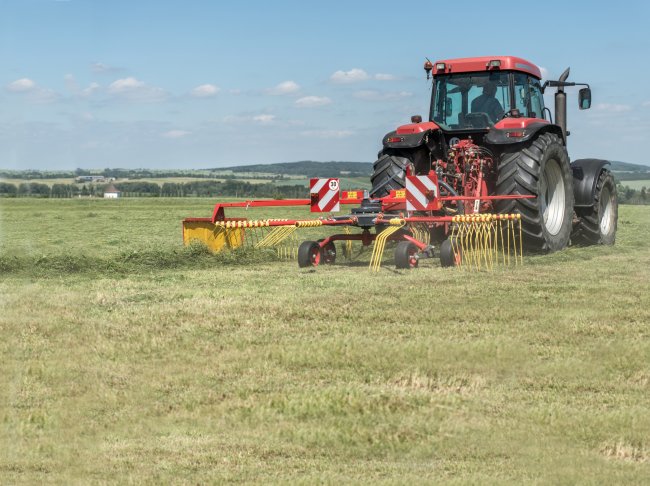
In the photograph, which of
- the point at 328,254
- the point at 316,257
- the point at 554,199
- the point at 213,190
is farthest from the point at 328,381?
the point at 213,190

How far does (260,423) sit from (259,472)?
63cm

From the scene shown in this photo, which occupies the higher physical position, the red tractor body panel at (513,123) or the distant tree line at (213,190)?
the red tractor body panel at (513,123)

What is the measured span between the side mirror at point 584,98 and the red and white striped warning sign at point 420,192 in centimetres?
349

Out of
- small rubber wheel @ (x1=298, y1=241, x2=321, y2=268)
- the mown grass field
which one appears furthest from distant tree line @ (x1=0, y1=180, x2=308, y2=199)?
the mown grass field

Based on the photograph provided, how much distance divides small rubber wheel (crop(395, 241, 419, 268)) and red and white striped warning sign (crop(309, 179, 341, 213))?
1.44 metres

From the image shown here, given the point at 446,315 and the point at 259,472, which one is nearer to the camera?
the point at 259,472

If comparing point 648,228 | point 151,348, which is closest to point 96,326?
point 151,348

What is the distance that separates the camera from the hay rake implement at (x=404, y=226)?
10180 mm

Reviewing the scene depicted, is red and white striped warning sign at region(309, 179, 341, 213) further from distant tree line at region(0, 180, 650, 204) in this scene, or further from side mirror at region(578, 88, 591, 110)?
distant tree line at region(0, 180, 650, 204)

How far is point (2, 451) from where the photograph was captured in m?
3.92

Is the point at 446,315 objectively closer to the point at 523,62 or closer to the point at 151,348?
the point at 151,348

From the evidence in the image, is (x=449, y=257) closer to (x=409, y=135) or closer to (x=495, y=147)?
A: (x=495, y=147)

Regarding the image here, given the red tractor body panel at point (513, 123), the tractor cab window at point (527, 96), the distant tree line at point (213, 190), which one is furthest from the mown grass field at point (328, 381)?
the distant tree line at point (213, 190)

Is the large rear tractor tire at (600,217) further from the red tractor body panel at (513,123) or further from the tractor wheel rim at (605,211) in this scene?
the red tractor body panel at (513,123)
